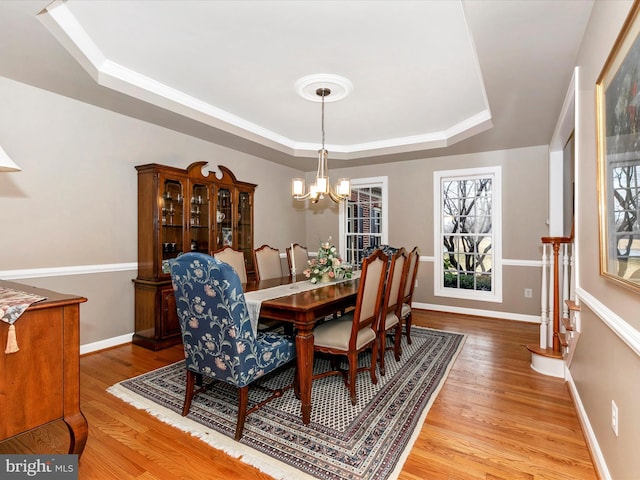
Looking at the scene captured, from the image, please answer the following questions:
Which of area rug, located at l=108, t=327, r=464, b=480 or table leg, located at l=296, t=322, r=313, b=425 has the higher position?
table leg, located at l=296, t=322, r=313, b=425

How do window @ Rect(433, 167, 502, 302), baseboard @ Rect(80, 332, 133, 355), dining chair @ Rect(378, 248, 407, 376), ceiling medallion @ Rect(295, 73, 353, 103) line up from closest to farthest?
1. dining chair @ Rect(378, 248, 407, 376)
2. ceiling medallion @ Rect(295, 73, 353, 103)
3. baseboard @ Rect(80, 332, 133, 355)
4. window @ Rect(433, 167, 502, 302)

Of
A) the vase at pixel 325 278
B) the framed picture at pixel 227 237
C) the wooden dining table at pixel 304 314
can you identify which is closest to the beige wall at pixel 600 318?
the wooden dining table at pixel 304 314

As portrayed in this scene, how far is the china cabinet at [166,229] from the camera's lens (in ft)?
11.7

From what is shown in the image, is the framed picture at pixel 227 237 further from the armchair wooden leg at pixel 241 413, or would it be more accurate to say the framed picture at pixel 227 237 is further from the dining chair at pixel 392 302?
the armchair wooden leg at pixel 241 413

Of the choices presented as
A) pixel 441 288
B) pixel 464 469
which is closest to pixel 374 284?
pixel 464 469

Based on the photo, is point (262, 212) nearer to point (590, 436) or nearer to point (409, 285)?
point (409, 285)

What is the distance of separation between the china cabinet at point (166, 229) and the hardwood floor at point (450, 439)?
26.9 inches

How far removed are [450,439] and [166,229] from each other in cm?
333

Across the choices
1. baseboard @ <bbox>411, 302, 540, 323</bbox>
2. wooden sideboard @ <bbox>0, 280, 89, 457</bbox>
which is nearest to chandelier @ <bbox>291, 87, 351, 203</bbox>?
wooden sideboard @ <bbox>0, 280, 89, 457</bbox>

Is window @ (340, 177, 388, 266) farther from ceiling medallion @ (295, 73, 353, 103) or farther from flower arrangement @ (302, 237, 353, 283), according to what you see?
flower arrangement @ (302, 237, 353, 283)

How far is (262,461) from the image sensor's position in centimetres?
181

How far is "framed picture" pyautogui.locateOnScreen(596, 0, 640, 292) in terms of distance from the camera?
1200mm

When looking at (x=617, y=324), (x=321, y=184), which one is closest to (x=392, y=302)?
(x=321, y=184)

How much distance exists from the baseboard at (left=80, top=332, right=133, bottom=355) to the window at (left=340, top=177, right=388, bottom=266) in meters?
3.66
